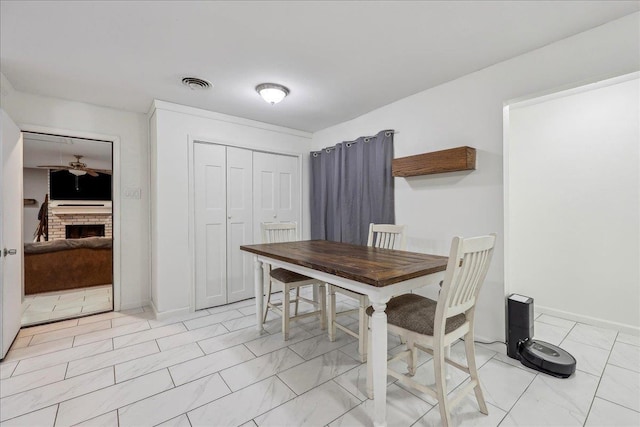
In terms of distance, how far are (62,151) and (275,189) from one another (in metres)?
3.15

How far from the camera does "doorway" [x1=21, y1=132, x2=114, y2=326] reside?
341 cm

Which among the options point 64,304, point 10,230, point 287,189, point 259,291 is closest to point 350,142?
point 287,189

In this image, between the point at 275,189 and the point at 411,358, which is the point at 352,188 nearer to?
the point at 275,189

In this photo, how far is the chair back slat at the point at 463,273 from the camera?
1.31 metres

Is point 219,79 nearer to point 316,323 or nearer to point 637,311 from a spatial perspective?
point 316,323

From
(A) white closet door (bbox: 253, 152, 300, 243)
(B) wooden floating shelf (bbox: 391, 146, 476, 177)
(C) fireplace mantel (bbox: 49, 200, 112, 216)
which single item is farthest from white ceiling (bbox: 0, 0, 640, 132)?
(C) fireplace mantel (bbox: 49, 200, 112, 216)

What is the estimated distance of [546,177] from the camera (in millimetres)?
2984

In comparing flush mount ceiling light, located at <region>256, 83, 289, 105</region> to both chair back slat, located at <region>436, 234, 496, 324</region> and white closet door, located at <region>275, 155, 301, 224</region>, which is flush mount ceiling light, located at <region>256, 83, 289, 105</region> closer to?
white closet door, located at <region>275, 155, 301, 224</region>

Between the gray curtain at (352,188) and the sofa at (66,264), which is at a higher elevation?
the gray curtain at (352,188)

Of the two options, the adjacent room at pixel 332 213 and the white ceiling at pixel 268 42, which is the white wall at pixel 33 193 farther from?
the white ceiling at pixel 268 42

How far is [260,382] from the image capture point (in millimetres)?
1860

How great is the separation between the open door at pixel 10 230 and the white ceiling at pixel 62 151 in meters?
0.98

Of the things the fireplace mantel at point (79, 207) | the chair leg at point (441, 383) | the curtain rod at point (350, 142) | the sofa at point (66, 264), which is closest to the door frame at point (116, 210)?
the sofa at point (66, 264)

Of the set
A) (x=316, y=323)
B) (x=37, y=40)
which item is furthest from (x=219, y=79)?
(x=316, y=323)
